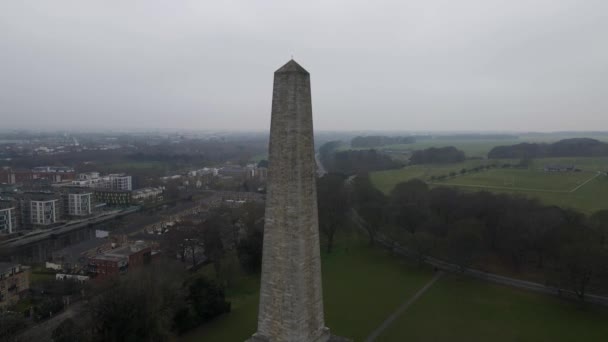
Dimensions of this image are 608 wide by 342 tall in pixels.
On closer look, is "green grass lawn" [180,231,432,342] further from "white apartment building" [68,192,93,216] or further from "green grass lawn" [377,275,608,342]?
"white apartment building" [68,192,93,216]

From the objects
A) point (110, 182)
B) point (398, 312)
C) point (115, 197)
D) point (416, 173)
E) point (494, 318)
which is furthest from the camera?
point (110, 182)

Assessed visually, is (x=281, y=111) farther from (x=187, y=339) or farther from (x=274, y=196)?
(x=187, y=339)

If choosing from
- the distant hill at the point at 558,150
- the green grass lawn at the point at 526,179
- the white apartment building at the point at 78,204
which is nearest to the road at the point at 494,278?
the green grass lawn at the point at 526,179

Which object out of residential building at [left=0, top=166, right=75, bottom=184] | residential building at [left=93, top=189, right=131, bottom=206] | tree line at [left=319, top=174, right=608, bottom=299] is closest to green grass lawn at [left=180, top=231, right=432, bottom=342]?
tree line at [left=319, top=174, right=608, bottom=299]

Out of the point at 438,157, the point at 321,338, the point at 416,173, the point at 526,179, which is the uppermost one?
the point at 438,157

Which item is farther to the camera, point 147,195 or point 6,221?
point 147,195

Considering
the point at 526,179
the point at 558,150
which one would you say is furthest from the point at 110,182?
the point at 558,150

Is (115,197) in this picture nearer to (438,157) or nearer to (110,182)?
(110,182)
